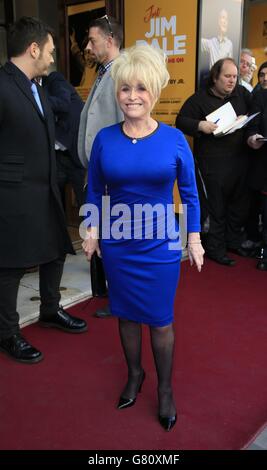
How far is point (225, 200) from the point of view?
4109 mm

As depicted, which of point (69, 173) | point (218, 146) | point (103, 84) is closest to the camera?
point (103, 84)

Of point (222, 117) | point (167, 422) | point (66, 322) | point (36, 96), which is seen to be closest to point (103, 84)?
point (36, 96)

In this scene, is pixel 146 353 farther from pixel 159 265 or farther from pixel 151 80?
pixel 151 80

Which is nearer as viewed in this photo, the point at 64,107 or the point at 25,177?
the point at 25,177

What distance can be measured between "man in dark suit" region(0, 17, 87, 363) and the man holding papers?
5.70ft

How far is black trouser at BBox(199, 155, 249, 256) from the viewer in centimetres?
393

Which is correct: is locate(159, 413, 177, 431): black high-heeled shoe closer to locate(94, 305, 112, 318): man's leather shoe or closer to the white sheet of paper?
locate(94, 305, 112, 318): man's leather shoe

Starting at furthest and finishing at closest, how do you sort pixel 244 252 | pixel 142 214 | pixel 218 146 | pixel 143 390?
pixel 244 252 < pixel 218 146 < pixel 143 390 < pixel 142 214

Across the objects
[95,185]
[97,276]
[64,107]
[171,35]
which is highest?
[171,35]

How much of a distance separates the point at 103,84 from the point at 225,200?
1.93 m

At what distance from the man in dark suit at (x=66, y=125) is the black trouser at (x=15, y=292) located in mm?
1135

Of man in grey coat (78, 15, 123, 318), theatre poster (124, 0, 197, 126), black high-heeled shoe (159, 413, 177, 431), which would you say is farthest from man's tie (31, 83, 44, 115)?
theatre poster (124, 0, 197, 126)

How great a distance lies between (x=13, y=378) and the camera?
7.59 ft

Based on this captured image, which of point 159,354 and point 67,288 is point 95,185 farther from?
point 67,288
